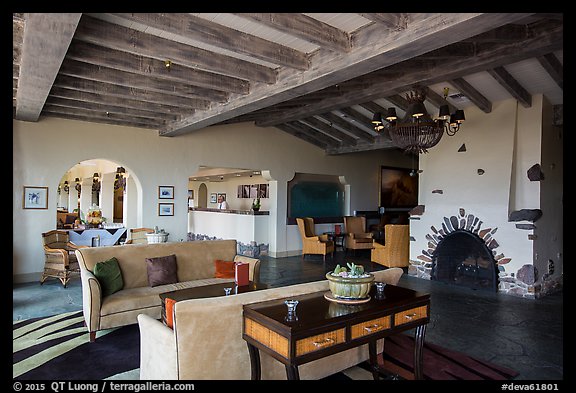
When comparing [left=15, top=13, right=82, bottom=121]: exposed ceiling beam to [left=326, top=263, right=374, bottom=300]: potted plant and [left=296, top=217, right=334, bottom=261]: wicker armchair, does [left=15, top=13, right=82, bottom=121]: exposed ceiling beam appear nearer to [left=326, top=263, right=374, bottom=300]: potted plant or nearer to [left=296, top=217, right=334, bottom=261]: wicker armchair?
[left=326, top=263, right=374, bottom=300]: potted plant

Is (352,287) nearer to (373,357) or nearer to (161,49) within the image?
(373,357)

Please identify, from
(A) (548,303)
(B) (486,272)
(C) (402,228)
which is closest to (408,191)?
(C) (402,228)

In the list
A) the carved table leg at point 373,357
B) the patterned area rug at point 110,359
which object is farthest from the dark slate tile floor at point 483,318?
the carved table leg at point 373,357

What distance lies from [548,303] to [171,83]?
6.03 m

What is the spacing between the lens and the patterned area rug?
9.55ft

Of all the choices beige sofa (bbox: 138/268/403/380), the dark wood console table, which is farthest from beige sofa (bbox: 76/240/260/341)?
the dark wood console table

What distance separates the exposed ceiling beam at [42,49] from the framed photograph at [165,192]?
302 centimetres

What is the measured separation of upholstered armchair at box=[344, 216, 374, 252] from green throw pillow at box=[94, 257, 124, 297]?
20.9ft

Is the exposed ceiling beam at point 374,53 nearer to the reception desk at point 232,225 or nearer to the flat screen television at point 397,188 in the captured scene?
the reception desk at point 232,225

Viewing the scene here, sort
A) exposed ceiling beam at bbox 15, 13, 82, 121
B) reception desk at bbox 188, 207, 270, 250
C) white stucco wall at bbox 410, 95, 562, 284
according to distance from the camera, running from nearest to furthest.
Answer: exposed ceiling beam at bbox 15, 13, 82, 121
white stucco wall at bbox 410, 95, 562, 284
reception desk at bbox 188, 207, 270, 250

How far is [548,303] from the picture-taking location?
5273mm

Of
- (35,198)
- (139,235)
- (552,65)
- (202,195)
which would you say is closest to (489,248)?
(552,65)
